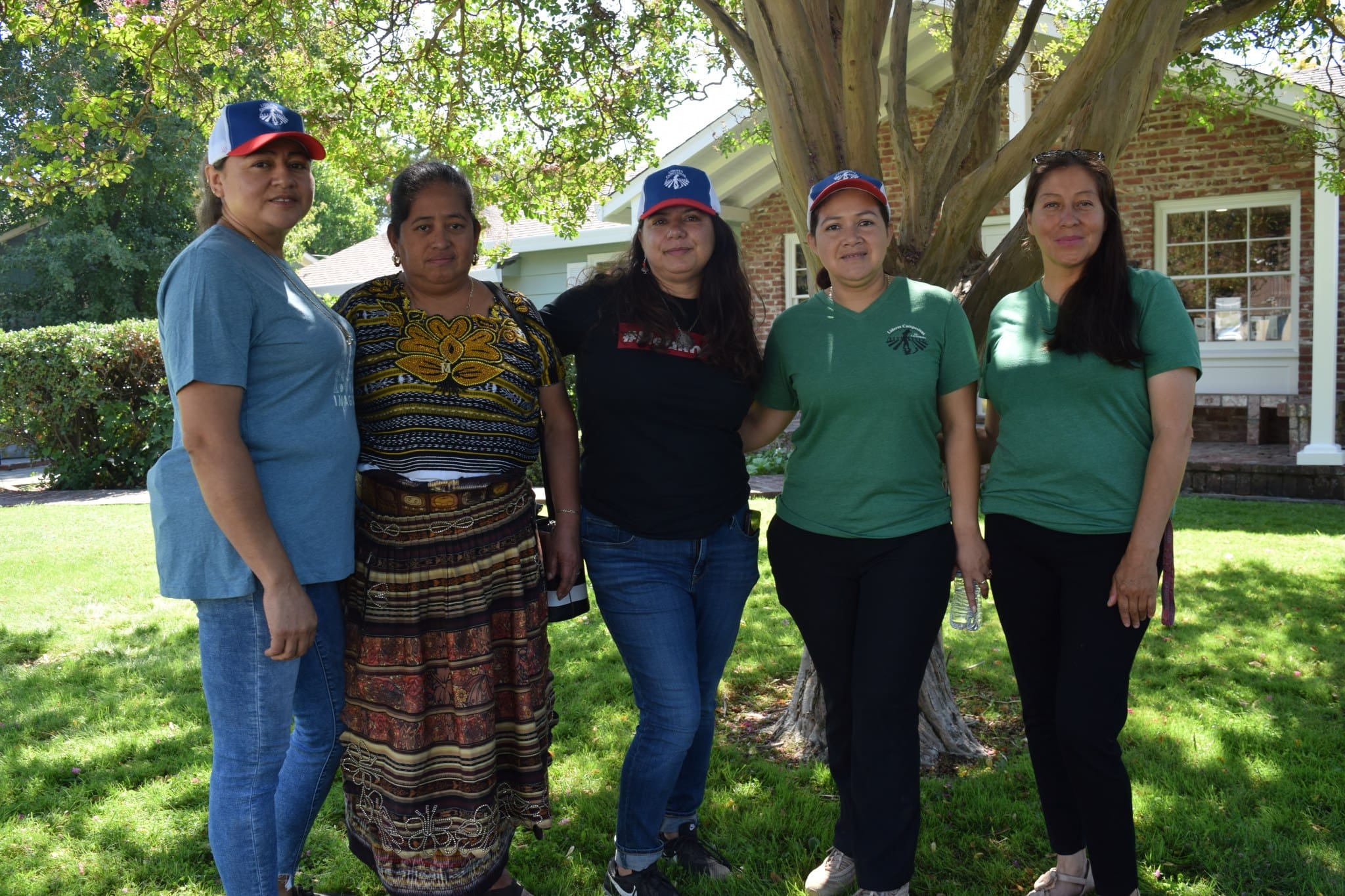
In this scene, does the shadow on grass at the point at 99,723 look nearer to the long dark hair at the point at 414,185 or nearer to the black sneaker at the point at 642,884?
the black sneaker at the point at 642,884

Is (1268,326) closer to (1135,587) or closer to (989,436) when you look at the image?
(989,436)

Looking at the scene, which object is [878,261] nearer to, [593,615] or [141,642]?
[593,615]

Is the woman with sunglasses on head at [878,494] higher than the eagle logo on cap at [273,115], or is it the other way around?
the eagle logo on cap at [273,115]

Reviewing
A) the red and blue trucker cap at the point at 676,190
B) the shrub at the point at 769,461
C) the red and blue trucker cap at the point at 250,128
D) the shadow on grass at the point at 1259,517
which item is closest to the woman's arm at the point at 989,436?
the red and blue trucker cap at the point at 676,190

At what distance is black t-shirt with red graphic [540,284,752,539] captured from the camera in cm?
278

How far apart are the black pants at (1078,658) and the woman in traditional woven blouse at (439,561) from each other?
1340 millimetres

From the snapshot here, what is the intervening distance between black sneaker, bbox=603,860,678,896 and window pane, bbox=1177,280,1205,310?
1066cm

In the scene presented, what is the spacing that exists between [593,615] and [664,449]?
3.47 meters

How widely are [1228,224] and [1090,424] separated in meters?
10.3

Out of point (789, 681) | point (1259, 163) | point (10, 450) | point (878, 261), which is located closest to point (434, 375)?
point (878, 261)

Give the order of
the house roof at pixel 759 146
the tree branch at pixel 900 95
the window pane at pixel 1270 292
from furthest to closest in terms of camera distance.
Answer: the window pane at pixel 1270 292
the house roof at pixel 759 146
the tree branch at pixel 900 95

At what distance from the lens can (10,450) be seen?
63.8 feet

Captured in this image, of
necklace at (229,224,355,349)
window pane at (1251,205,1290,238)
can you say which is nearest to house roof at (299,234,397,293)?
window pane at (1251,205,1290,238)

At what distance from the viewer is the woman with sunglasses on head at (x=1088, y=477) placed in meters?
2.48
